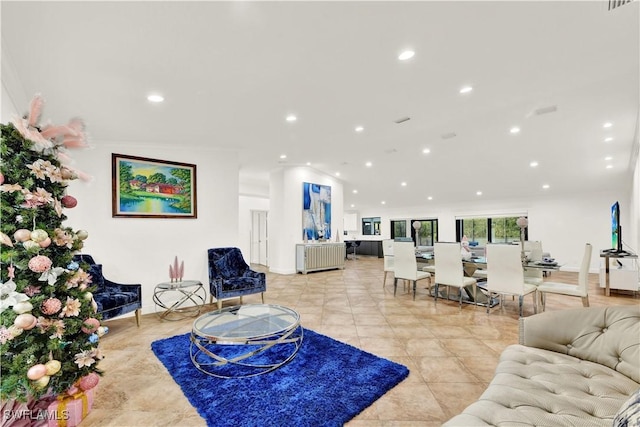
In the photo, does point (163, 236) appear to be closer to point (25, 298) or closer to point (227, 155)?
point (227, 155)

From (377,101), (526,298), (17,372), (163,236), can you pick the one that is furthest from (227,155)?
(526,298)

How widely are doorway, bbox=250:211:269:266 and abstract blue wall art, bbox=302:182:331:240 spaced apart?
228 cm

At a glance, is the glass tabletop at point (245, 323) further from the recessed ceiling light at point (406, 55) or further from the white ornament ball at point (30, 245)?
the recessed ceiling light at point (406, 55)

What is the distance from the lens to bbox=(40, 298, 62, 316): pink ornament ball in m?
1.59

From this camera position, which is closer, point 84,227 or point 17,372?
point 17,372

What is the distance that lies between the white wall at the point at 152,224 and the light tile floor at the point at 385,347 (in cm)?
72

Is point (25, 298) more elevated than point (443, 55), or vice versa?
point (443, 55)

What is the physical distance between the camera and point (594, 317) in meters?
1.77

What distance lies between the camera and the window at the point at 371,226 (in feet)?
44.3

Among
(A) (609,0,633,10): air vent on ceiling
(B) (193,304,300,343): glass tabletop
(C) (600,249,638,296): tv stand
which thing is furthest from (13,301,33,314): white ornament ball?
(C) (600,249,638,296): tv stand

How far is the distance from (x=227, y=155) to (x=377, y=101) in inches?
112

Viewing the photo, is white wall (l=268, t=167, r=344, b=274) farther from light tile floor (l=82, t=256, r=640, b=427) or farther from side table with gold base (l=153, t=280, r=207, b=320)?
side table with gold base (l=153, t=280, r=207, b=320)

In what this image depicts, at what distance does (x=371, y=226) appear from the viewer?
1374cm

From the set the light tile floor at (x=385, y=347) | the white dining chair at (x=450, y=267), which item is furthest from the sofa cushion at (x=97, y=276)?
the white dining chair at (x=450, y=267)
